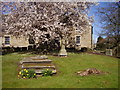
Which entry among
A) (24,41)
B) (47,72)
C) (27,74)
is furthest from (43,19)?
(24,41)

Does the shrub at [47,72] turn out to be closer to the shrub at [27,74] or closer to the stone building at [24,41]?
the shrub at [27,74]

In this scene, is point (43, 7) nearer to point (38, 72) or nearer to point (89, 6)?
point (89, 6)

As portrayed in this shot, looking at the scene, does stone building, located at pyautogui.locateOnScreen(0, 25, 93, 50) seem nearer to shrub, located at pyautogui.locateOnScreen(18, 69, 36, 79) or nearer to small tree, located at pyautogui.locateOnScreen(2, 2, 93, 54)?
small tree, located at pyautogui.locateOnScreen(2, 2, 93, 54)

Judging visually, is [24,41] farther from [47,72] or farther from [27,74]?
[27,74]

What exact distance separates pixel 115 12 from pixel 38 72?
641 inches

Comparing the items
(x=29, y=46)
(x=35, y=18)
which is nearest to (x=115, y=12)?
(x=35, y=18)

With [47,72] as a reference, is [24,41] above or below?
above

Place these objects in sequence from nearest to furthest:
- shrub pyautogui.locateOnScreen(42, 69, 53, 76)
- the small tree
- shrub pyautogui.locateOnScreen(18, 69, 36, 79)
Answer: shrub pyautogui.locateOnScreen(18, 69, 36, 79), shrub pyautogui.locateOnScreen(42, 69, 53, 76), the small tree

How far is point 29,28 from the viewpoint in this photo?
18016 mm

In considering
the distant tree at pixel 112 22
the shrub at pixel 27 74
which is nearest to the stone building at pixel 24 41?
the distant tree at pixel 112 22

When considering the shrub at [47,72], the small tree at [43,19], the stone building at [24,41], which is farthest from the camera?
the stone building at [24,41]

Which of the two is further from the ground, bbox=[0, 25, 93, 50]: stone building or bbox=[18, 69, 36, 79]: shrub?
bbox=[0, 25, 93, 50]: stone building

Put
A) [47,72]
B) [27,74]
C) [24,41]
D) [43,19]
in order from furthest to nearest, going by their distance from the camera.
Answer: [24,41], [43,19], [47,72], [27,74]

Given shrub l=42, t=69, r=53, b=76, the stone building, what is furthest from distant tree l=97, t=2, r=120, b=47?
shrub l=42, t=69, r=53, b=76
